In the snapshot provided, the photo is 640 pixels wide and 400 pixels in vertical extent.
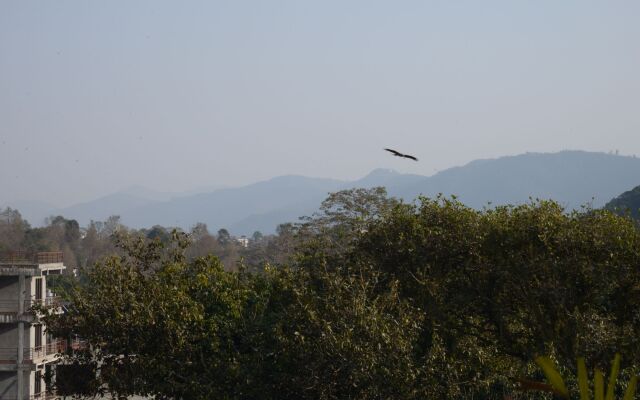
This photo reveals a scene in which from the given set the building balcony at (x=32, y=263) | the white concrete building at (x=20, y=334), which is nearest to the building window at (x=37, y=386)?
the white concrete building at (x=20, y=334)

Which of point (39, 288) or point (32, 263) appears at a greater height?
point (32, 263)

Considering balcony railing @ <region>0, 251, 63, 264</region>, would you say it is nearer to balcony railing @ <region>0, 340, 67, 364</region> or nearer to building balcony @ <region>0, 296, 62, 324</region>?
building balcony @ <region>0, 296, 62, 324</region>

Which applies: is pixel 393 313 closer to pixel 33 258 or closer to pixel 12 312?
pixel 12 312

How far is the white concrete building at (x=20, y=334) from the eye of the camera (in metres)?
45.7

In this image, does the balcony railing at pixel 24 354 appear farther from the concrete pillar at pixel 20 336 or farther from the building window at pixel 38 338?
the concrete pillar at pixel 20 336

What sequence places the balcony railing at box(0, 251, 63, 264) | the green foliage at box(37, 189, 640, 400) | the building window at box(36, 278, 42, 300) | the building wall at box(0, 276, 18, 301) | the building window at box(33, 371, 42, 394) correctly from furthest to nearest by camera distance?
the building window at box(36, 278, 42, 300) → the balcony railing at box(0, 251, 63, 264) → the building window at box(33, 371, 42, 394) → the building wall at box(0, 276, 18, 301) → the green foliage at box(37, 189, 640, 400)

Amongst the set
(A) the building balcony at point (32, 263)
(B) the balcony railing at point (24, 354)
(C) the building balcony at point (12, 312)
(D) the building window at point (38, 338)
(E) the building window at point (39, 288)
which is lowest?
(B) the balcony railing at point (24, 354)

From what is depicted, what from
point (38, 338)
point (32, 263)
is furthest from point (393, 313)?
point (38, 338)

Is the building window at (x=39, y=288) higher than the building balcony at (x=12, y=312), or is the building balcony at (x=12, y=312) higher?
the building window at (x=39, y=288)

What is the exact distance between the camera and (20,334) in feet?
151

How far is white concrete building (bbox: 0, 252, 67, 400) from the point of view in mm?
45719

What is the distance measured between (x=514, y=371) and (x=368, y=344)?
18.8 ft

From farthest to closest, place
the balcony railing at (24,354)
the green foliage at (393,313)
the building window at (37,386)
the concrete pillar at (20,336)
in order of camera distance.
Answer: the building window at (37,386) → the balcony railing at (24,354) → the concrete pillar at (20,336) → the green foliage at (393,313)

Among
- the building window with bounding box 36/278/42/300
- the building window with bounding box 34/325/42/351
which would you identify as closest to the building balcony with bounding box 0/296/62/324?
the building window with bounding box 36/278/42/300
